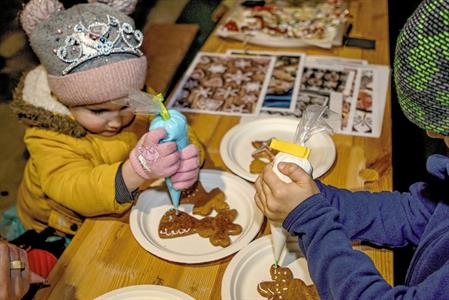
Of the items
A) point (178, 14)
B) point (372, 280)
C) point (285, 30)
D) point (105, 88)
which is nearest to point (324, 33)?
point (285, 30)

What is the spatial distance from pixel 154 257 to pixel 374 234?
477 millimetres

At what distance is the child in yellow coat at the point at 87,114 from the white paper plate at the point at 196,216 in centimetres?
6

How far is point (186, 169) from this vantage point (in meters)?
1.24

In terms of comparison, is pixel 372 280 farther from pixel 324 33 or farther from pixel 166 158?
pixel 324 33

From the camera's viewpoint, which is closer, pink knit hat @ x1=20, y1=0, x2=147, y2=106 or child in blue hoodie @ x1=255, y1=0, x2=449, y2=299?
child in blue hoodie @ x1=255, y1=0, x2=449, y2=299

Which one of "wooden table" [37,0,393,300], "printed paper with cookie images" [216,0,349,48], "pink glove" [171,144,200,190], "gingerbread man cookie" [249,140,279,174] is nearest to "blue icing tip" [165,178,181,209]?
"pink glove" [171,144,200,190]

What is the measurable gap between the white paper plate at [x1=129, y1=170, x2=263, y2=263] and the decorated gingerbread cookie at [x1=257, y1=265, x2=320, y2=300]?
108 mm

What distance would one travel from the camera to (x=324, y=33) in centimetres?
204

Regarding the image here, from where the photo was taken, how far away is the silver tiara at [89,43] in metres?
1.26

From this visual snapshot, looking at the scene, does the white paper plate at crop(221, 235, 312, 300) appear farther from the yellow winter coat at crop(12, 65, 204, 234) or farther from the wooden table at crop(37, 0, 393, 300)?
the yellow winter coat at crop(12, 65, 204, 234)

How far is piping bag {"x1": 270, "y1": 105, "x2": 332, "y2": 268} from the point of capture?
1.01 m

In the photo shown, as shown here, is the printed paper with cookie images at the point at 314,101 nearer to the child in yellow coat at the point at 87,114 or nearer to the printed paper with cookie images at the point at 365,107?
the printed paper with cookie images at the point at 365,107

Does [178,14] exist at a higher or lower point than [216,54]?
lower

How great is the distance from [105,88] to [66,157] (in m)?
0.23
